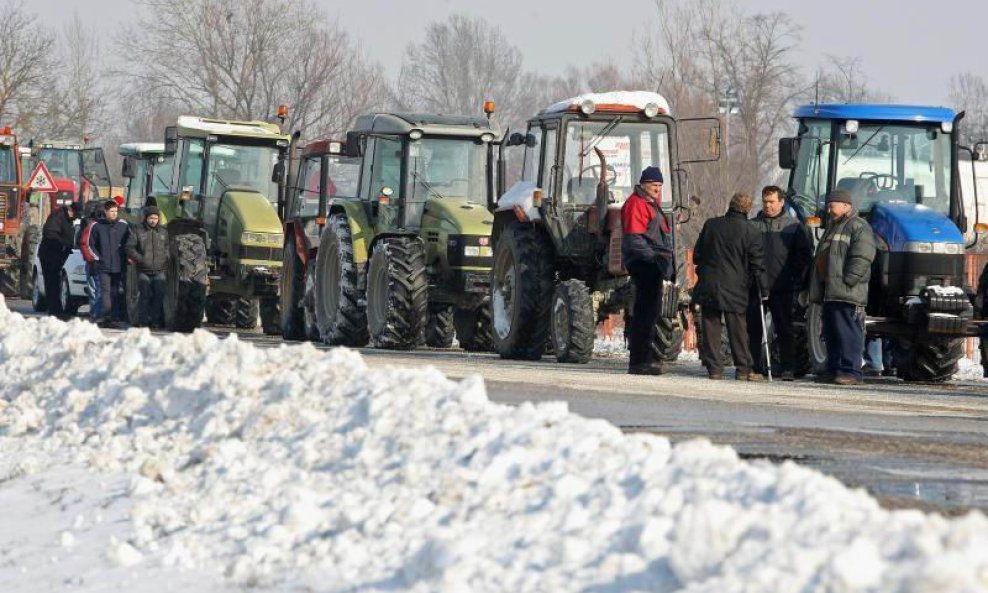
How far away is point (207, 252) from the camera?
1052 inches

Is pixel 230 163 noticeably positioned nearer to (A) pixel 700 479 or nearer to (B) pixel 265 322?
(B) pixel 265 322

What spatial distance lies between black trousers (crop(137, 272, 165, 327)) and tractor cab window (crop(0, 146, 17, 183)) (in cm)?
1179

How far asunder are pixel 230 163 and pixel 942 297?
12670 millimetres

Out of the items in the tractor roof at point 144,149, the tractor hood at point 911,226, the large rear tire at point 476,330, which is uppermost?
the tractor roof at point 144,149

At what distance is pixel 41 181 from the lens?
38188 millimetres

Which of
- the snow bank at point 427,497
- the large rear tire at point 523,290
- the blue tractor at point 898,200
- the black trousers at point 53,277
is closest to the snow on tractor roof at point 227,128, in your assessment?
the black trousers at point 53,277

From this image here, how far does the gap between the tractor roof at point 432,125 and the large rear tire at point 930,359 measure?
5988 millimetres

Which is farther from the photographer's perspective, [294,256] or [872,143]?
[294,256]

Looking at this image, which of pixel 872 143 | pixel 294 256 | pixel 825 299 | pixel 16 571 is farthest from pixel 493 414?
pixel 294 256

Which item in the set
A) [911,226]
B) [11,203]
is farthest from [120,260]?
[911,226]

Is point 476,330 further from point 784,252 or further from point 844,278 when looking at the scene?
point 844,278

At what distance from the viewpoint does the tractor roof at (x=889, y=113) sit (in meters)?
19.2

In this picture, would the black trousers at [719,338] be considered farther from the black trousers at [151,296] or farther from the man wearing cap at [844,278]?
the black trousers at [151,296]

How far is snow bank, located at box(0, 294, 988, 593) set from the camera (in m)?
5.76
